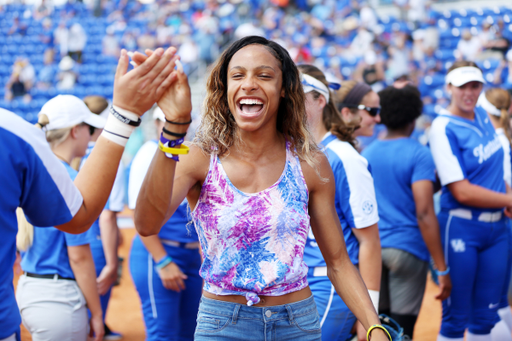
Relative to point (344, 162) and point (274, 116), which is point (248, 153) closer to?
point (274, 116)

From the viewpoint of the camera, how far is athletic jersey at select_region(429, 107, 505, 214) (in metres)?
3.94

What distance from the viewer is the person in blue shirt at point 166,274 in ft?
11.4

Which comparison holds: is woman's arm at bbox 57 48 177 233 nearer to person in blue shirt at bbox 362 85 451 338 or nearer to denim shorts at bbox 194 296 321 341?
denim shorts at bbox 194 296 321 341

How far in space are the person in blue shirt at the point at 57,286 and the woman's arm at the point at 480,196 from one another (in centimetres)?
A: 267

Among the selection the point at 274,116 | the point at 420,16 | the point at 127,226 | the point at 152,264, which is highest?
the point at 420,16

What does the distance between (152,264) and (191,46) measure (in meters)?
14.4

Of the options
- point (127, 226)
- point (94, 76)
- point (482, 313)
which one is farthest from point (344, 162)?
point (94, 76)

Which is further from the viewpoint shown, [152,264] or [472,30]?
[472,30]

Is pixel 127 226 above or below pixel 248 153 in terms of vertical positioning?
below

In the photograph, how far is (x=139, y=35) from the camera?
1964 cm

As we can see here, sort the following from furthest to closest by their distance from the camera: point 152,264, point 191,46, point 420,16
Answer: point 191,46 → point 420,16 → point 152,264

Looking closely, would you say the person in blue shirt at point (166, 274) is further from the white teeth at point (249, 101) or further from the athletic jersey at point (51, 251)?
the white teeth at point (249, 101)

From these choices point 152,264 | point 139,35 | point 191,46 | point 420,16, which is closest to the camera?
point 152,264

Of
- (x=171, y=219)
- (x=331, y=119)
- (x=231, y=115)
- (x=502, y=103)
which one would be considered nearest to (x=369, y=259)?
(x=331, y=119)
